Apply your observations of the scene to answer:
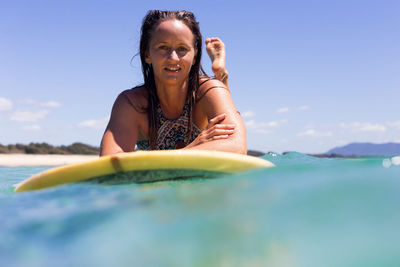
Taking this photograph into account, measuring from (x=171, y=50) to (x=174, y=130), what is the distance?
34.4 inches

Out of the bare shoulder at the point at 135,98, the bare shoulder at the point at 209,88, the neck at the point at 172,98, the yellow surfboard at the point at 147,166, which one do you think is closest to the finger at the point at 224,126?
the bare shoulder at the point at 209,88

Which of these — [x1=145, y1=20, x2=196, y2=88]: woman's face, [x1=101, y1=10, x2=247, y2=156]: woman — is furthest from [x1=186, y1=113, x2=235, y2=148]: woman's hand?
[x1=145, y1=20, x2=196, y2=88]: woman's face

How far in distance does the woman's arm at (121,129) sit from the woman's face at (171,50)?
44cm

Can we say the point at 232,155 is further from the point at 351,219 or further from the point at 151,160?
the point at 351,219

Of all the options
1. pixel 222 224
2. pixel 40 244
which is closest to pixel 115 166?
pixel 40 244

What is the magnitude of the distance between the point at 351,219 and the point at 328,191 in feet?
0.71

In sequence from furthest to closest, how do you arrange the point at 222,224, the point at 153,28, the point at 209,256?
the point at 153,28 < the point at 222,224 < the point at 209,256

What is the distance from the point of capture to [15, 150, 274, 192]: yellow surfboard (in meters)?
2.38

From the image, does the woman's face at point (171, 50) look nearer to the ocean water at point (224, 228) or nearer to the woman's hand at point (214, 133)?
the woman's hand at point (214, 133)

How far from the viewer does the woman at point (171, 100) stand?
3.45 m

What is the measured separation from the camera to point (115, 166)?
238cm

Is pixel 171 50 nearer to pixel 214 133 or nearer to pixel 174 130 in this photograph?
pixel 174 130

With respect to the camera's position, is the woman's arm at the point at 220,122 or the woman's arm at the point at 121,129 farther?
the woman's arm at the point at 121,129

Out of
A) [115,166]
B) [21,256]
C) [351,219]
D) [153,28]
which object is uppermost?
[153,28]
